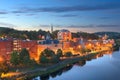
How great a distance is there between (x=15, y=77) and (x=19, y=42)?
6.99 m

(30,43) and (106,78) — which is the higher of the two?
(30,43)

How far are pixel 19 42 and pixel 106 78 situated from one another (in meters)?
6.49

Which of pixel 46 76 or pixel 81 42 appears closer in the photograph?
pixel 46 76

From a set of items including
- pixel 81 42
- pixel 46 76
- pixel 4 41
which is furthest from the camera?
pixel 81 42

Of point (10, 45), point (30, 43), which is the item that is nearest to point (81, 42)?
point (30, 43)

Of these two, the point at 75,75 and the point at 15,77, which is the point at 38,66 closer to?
the point at 75,75

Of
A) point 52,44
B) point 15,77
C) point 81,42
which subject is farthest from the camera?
point 81,42

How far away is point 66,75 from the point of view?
13.3 metres

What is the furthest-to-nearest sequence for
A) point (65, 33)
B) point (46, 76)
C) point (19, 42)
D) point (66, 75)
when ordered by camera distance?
1. point (65, 33)
2. point (19, 42)
3. point (66, 75)
4. point (46, 76)

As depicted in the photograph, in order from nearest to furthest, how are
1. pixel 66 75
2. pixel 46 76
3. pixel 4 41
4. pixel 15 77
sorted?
1. pixel 15 77
2. pixel 46 76
3. pixel 66 75
4. pixel 4 41

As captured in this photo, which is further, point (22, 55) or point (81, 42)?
point (81, 42)

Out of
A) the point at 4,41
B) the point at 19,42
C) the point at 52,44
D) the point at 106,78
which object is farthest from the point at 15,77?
the point at 52,44

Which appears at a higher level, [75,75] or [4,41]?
[4,41]

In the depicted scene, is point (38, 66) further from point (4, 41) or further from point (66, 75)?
point (4, 41)
